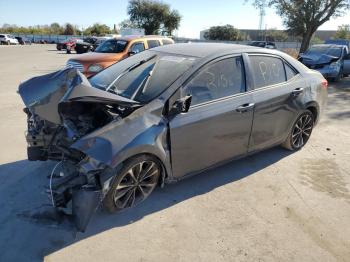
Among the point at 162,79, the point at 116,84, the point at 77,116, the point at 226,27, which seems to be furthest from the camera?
the point at 226,27

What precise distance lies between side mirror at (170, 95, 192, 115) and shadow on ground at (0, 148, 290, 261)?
1.08 metres

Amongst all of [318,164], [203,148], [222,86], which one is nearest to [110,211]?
[203,148]

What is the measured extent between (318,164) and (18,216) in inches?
165

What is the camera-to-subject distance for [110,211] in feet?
12.2

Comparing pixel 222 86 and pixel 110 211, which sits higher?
pixel 222 86

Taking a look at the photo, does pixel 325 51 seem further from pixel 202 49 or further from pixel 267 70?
pixel 202 49

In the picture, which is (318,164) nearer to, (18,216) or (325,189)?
(325,189)

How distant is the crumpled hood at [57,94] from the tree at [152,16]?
54.1m

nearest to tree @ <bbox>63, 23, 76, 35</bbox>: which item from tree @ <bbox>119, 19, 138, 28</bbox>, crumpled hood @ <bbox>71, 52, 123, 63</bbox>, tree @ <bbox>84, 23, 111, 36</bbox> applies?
tree @ <bbox>84, 23, 111, 36</bbox>

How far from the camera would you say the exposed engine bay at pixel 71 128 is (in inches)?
131

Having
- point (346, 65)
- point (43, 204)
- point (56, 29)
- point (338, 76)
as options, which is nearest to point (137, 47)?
point (43, 204)

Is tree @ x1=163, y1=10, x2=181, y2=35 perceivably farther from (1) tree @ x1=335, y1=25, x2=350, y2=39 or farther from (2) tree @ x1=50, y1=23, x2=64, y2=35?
(2) tree @ x1=50, y1=23, x2=64, y2=35

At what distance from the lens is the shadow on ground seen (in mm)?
3289

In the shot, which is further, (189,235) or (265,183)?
(265,183)
